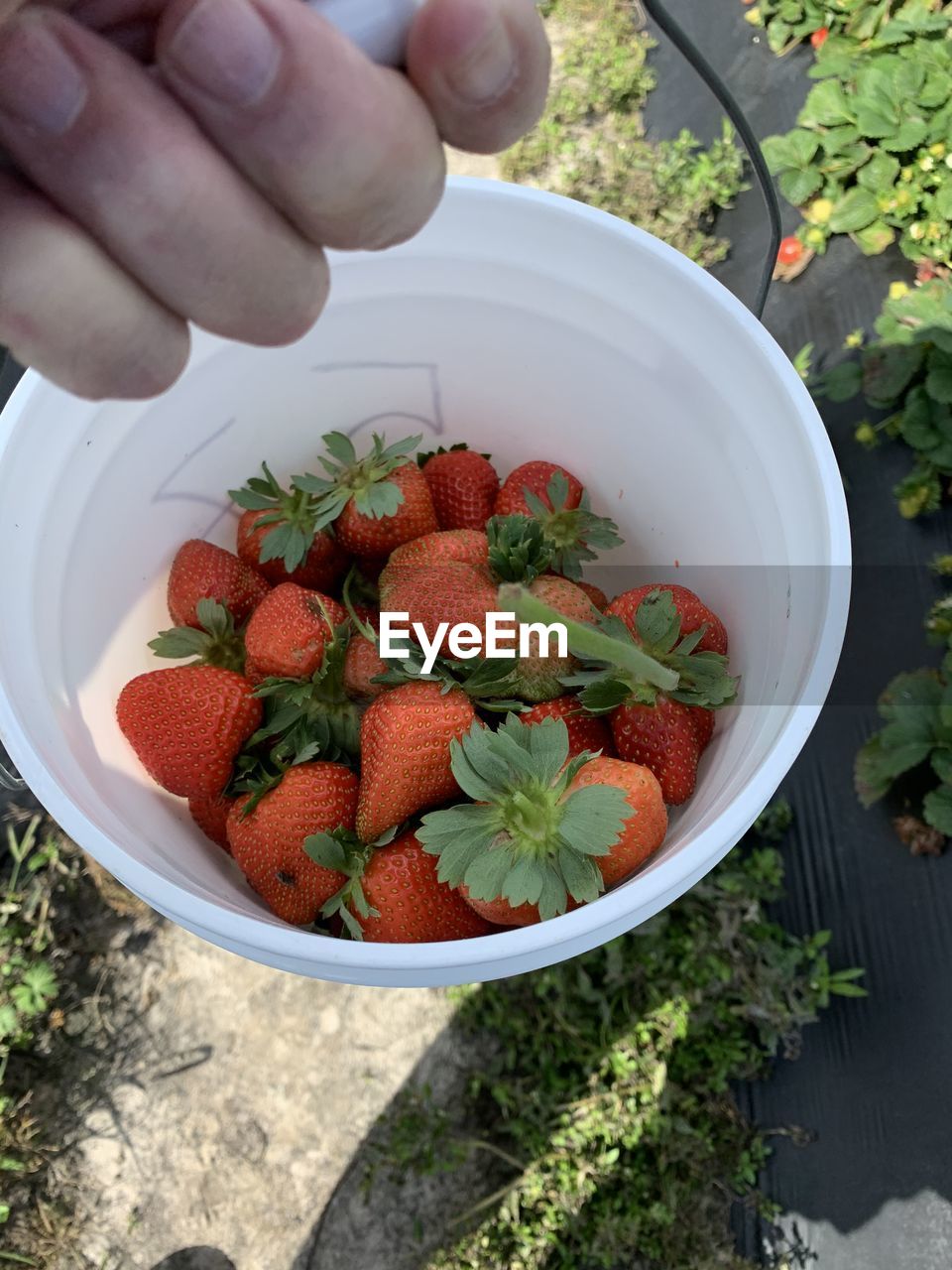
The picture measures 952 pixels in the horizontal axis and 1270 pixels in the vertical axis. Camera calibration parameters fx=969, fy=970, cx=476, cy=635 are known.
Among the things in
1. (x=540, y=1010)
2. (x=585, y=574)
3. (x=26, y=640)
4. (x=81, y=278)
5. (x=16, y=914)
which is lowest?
(x=540, y=1010)

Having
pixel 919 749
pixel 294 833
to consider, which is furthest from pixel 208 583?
pixel 919 749

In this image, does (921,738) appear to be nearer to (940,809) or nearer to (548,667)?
(940,809)

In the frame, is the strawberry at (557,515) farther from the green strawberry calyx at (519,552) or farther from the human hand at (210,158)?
the human hand at (210,158)

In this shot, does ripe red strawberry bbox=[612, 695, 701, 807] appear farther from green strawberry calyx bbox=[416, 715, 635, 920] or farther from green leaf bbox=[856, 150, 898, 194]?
green leaf bbox=[856, 150, 898, 194]

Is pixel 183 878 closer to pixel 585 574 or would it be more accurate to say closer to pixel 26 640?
pixel 26 640

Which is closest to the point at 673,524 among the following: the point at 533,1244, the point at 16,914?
the point at 533,1244

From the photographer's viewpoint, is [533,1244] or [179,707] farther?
[533,1244]
